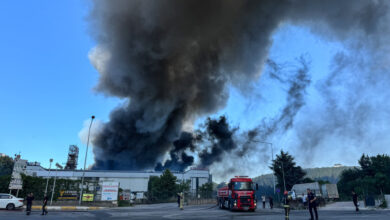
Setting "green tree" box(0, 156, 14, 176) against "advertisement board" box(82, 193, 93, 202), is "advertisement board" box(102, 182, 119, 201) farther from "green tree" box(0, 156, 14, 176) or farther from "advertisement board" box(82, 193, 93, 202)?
"green tree" box(0, 156, 14, 176)

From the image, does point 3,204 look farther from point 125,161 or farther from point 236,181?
point 125,161

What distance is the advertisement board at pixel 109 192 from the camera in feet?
96.5

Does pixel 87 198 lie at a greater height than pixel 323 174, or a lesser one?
lesser

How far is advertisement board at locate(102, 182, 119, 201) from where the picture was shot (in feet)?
96.5

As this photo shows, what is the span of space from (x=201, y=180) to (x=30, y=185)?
72017 millimetres

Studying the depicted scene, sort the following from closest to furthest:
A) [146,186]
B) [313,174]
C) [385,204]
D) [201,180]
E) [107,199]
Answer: [385,204] → [107,199] → [146,186] → [201,180] → [313,174]

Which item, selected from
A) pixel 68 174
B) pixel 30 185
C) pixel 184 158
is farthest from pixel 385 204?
pixel 184 158

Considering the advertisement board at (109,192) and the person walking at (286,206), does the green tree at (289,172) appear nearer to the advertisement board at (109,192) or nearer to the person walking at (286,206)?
the advertisement board at (109,192)

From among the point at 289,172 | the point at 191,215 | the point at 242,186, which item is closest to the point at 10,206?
the point at 191,215

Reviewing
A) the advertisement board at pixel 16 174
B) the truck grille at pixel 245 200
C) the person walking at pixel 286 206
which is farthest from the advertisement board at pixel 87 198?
the person walking at pixel 286 206

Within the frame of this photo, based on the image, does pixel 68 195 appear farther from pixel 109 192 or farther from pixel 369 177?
pixel 369 177

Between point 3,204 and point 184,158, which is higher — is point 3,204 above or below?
below

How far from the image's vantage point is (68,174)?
81.6 meters

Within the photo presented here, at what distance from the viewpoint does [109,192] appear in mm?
29656
